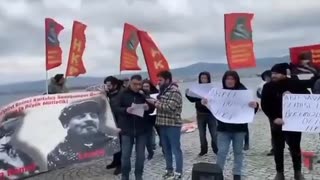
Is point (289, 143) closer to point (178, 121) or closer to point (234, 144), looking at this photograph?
point (234, 144)

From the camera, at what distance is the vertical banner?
9.03 metres

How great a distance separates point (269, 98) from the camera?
8195 millimetres

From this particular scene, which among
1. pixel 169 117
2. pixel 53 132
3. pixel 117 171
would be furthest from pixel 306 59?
pixel 53 132

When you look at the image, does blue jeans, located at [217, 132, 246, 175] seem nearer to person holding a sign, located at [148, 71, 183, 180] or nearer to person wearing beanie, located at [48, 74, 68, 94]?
person holding a sign, located at [148, 71, 183, 180]

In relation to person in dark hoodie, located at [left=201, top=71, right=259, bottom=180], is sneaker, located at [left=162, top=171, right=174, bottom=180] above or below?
below

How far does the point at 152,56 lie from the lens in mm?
10562

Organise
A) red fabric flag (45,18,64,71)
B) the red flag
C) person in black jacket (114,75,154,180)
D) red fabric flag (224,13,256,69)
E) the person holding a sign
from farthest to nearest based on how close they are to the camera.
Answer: red fabric flag (45,18,64,71) < the red flag < red fabric flag (224,13,256,69) < the person holding a sign < person in black jacket (114,75,154,180)

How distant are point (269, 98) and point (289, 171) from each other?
1.82 m

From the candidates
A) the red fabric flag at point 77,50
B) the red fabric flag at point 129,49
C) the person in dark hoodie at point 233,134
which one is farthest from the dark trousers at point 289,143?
the red fabric flag at point 77,50

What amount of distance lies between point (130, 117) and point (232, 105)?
1569mm

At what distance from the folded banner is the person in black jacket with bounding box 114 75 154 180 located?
77cm

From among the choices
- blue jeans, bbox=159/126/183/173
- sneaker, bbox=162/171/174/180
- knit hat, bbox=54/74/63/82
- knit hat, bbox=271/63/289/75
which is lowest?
sneaker, bbox=162/171/174/180

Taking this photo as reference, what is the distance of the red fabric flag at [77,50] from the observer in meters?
13.6

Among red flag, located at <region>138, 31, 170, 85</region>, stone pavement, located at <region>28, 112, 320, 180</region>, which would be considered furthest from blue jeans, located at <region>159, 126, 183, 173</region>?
red flag, located at <region>138, 31, 170, 85</region>
